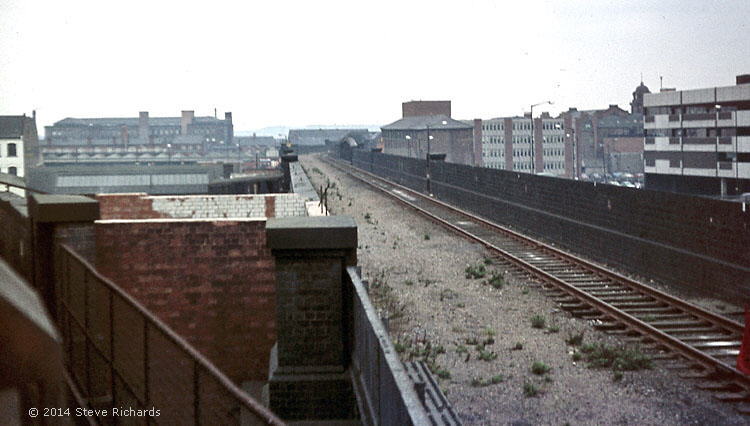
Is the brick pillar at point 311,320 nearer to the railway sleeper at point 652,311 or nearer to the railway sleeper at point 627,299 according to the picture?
the railway sleeper at point 652,311

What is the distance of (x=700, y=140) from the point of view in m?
85.3

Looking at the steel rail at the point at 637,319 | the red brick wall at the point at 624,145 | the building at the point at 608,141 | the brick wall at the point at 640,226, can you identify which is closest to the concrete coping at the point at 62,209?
the steel rail at the point at 637,319

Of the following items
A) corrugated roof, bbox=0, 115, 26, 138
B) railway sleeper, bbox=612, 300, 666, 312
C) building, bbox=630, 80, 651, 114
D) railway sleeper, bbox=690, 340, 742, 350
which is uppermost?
building, bbox=630, 80, 651, 114

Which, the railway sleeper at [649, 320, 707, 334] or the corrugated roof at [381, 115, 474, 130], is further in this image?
the corrugated roof at [381, 115, 474, 130]

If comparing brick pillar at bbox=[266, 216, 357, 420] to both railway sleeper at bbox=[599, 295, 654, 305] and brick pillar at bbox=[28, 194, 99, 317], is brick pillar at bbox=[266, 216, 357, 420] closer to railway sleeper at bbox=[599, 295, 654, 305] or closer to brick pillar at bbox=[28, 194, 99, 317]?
brick pillar at bbox=[28, 194, 99, 317]

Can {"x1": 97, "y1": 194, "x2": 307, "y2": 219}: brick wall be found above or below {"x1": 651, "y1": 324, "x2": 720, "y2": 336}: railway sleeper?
above

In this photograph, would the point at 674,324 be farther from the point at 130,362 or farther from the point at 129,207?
the point at 129,207

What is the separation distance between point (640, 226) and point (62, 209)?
13.2 m

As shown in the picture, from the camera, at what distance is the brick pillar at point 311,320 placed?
7680 millimetres

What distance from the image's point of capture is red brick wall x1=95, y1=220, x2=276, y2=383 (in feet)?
38.3

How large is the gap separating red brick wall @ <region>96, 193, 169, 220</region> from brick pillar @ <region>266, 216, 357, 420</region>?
11.7m

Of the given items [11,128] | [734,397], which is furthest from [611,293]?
[11,128]

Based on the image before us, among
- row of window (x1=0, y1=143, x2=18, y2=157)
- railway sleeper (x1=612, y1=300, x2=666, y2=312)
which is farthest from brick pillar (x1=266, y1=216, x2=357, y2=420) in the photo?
row of window (x1=0, y1=143, x2=18, y2=157)

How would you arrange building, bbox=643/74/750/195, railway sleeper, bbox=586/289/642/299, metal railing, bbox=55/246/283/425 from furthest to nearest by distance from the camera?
building, bbox=643/74/750/195, railway sleeper, bbox=586/289/642/299, metal railing, bbox=55/246/283/425
